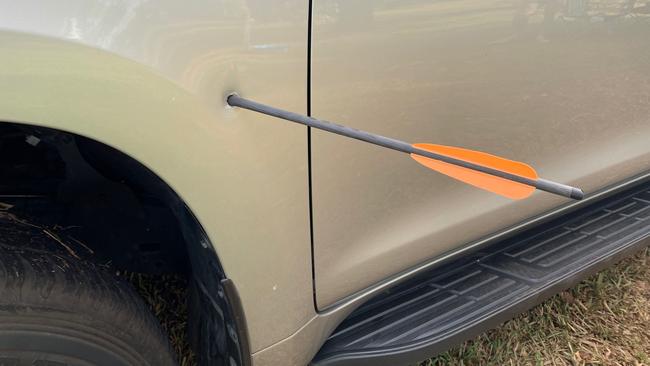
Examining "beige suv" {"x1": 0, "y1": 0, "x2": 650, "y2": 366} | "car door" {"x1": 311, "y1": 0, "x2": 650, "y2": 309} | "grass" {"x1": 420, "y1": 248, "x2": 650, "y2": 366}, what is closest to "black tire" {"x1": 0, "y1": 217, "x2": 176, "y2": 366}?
"beige suv" {"x1": 0, "y1": 0, "x2": 650, "y2": 366}

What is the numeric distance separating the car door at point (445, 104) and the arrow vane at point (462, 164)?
0.12 metres

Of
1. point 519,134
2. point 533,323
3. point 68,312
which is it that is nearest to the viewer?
point 68,312

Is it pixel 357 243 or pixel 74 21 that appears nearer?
pixel 74 21

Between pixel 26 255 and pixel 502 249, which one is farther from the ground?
pixel 26 255

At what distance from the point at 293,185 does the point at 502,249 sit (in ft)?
3.31

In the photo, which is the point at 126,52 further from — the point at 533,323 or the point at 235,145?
the point at 533,323

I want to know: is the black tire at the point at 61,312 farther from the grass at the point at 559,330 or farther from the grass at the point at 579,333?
the grass at the point at 579,333

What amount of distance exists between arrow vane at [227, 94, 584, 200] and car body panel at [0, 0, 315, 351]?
63mm

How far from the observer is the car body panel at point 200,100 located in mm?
911

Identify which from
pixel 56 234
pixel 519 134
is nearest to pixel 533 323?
pixel 519 134

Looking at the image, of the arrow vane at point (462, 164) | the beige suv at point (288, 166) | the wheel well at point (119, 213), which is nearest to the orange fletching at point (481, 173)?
the arrow vane at point (462, 164)

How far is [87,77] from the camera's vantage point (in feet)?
3.10

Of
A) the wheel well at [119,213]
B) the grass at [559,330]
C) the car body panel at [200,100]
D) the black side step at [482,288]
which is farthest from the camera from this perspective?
the grass at [559,330]

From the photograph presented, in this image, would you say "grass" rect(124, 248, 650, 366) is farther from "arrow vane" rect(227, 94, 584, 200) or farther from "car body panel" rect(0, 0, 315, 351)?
"arrow vane" rect(227, 94, 584, 200)
